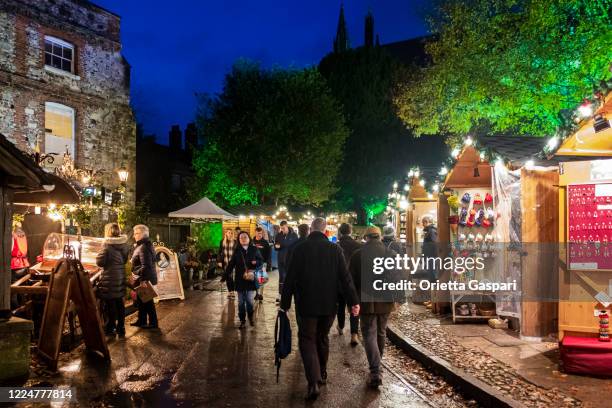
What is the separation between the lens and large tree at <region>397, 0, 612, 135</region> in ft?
52.4

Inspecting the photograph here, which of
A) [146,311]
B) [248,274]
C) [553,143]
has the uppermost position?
[553,143]

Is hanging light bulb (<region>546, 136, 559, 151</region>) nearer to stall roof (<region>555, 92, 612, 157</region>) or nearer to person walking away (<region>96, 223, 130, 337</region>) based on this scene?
stall roof (<region>555, 92, 612, 157</region>)

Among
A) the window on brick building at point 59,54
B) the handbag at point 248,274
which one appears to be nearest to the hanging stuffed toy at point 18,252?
the handbag at point 248,274

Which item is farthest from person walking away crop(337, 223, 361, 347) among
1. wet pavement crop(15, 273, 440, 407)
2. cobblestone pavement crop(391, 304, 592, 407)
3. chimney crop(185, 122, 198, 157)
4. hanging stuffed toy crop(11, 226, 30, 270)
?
chimney crop(185, 122, 198, 157)

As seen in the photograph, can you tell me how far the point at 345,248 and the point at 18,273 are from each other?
21.4ft

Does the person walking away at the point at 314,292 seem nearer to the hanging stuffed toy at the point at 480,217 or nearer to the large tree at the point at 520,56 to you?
the hanging stuffed toy at the point at 480,217

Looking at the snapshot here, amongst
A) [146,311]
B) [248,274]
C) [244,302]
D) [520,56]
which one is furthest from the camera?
[520,56]

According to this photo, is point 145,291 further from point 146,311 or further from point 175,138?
point 175,138

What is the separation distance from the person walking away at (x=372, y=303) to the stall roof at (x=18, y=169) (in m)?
4.39

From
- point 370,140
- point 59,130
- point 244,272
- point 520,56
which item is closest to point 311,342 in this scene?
point 244,272

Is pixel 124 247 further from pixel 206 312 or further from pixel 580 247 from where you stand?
pixel 580 247

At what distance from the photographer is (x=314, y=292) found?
6266 mm

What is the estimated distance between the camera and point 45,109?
62.5 ft

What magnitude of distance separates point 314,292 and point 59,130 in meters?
16.7
